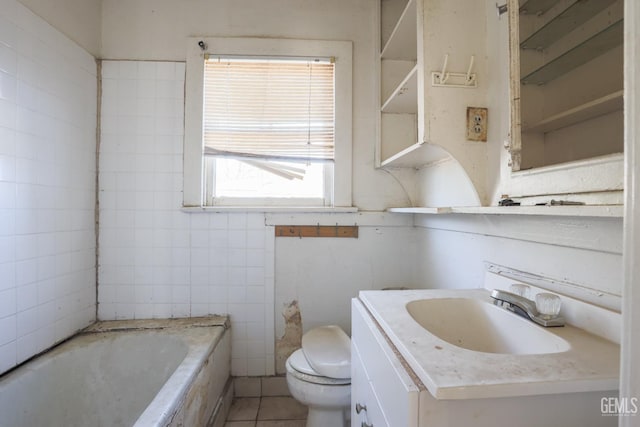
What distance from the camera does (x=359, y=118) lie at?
183 cm

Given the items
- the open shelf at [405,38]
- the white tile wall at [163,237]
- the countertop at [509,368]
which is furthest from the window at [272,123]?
the countertop at [509,368]

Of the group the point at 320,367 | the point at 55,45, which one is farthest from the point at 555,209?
the point at 55,45

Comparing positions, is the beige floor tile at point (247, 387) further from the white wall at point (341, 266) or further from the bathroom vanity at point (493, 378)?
the bathroom vanity at point (493, 378)

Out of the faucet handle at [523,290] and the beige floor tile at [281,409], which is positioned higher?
the faucet handle at [523,290]

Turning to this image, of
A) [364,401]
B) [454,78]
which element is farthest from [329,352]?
[454,78]

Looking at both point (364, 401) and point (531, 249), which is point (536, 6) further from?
point (364, 401)

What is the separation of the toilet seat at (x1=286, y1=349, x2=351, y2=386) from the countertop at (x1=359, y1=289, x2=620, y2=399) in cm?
72

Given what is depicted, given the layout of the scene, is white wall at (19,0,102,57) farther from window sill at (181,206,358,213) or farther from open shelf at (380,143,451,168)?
open shelf at (380,143,451,168)

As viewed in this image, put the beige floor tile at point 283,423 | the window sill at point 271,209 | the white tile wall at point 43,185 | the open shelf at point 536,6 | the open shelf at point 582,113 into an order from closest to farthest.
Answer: the open shelf at point 582,113
the open shelf at point 536,6
the white tile wall at point 43,185
the beige floor tile at point 283,423
the window sill at point 271,209

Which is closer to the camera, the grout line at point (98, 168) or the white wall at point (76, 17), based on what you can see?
the white wall at point (76, 17)

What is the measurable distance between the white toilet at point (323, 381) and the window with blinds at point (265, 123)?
3.08ft

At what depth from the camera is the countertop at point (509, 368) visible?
50 cm

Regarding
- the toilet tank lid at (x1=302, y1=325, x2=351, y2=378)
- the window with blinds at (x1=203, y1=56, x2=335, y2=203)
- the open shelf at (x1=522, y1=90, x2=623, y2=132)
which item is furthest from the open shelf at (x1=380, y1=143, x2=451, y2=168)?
the toilet tank lid at (x1=302, y1=325, x2=351, y2=378)

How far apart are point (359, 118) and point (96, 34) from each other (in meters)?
1.72
